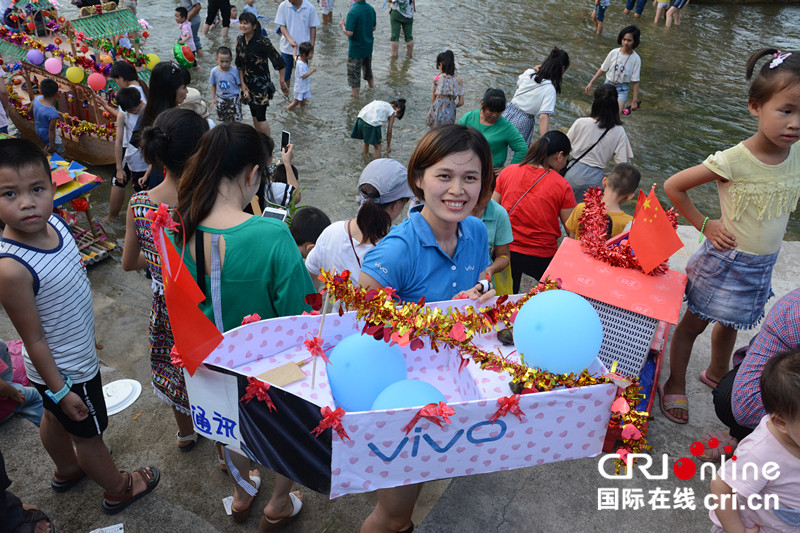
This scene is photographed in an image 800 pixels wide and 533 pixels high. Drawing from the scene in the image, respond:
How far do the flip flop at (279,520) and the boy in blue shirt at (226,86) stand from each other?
5782mm

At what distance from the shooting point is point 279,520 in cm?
289

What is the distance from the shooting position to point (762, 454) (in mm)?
2096

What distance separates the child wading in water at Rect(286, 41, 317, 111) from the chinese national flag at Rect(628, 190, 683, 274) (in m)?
7.04

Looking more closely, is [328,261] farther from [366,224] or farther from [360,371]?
[360,371]

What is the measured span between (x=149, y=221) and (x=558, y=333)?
1907 millimetres

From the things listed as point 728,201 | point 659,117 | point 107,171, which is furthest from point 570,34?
point 728,201

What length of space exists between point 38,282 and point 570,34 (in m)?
13.7

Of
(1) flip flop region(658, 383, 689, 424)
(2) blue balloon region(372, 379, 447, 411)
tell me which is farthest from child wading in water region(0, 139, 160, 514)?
(1) flip flop region(658, 383, 689, 424)

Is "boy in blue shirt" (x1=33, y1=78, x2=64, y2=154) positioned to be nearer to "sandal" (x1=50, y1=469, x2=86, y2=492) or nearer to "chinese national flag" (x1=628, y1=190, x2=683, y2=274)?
"sandal" (x1=50, y1=469, x2=86, y2=492)

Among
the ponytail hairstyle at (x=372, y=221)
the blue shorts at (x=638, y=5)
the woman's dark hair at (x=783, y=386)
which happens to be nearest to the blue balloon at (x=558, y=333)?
the woman's dark hair at (x=783, y=386)

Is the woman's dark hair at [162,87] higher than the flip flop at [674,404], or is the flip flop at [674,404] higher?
the woman's dark hair at [162,87]

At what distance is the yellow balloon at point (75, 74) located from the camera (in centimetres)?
716

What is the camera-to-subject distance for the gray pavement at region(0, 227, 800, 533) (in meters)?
2.87

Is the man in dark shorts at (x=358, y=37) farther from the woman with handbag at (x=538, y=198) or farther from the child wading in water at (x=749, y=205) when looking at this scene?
the child wading in water at (x=749, y=205)
